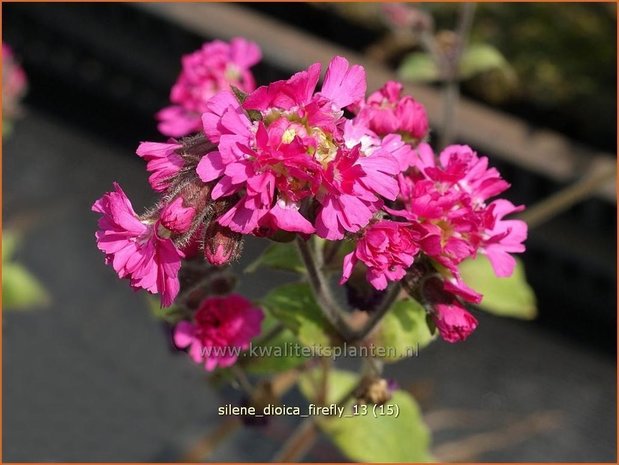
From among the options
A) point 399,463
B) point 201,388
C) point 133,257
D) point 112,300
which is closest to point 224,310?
point 133,257

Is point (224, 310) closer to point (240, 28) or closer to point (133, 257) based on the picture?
point (133, 257)

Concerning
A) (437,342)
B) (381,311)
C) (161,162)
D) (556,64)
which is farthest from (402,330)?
(556,64)

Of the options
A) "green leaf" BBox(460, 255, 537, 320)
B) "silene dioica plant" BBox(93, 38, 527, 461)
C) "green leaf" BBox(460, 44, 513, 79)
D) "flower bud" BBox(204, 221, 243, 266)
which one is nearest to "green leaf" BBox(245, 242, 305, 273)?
"silene dioica plant" BBox(93, 38, 527, 461)

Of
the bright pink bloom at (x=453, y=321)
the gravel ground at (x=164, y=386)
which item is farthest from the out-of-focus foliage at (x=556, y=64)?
the bright pink bloom at (x=453, y=321)

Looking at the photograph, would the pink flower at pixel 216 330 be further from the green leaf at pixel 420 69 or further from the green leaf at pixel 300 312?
the green leaf at pixel 420 69

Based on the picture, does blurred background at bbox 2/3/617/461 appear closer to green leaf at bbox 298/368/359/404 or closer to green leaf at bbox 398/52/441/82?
green leaf at bbox 398/52/441/82

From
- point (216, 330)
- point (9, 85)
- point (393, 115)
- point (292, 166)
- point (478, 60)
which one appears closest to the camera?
point (292, 166)

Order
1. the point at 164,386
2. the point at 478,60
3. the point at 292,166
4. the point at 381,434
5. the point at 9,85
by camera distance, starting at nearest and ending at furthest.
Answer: the point at 292,166 < the point at 381,434 < the point at 478,60 < the point at 9,85 < the point at 164,386

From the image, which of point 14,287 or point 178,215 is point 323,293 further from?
point 14,287
